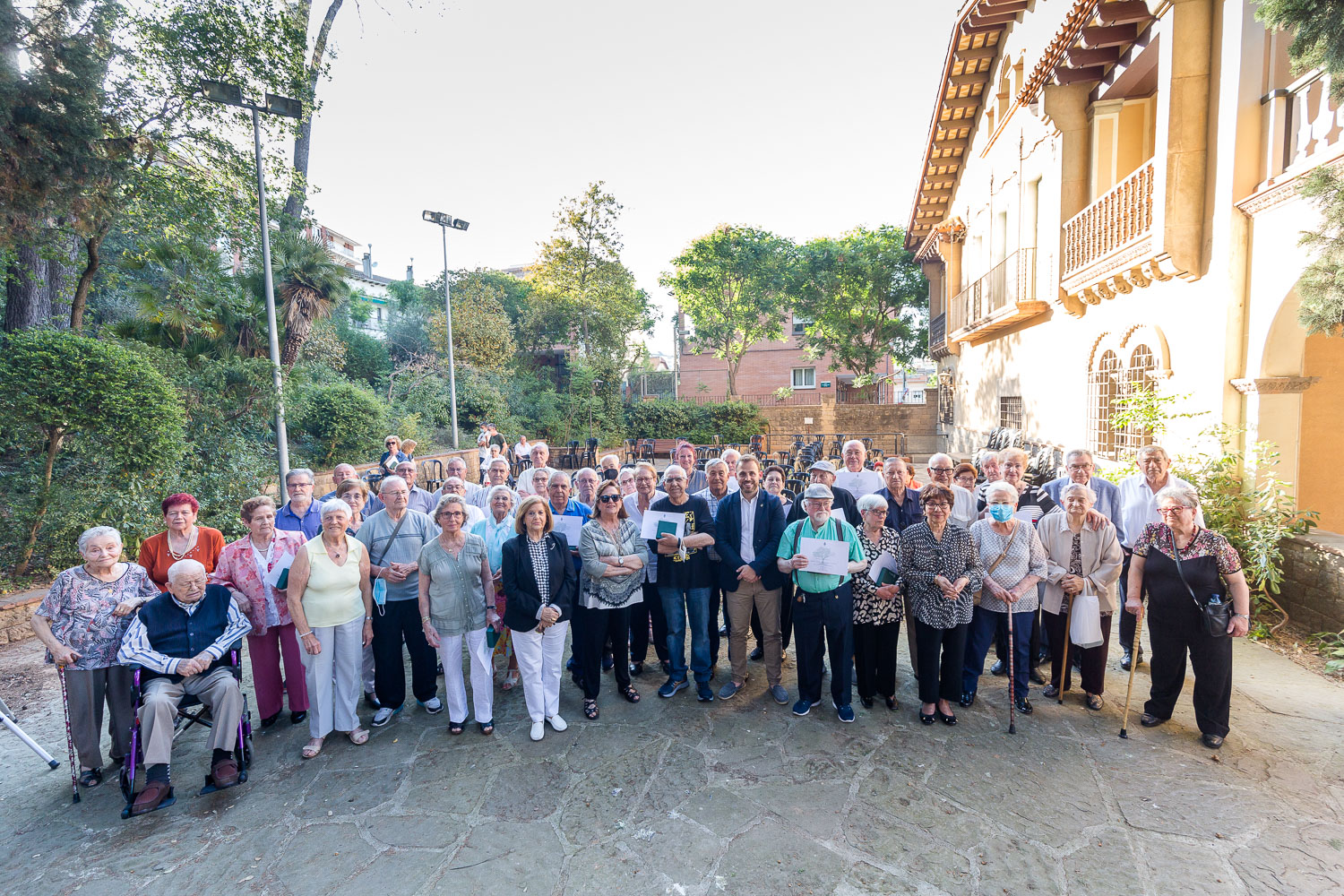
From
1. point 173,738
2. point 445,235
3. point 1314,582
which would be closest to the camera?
point 173,738

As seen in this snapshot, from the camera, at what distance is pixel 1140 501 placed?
5.40 meters

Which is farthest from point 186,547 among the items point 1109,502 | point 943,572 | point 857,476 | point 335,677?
point 1109,502

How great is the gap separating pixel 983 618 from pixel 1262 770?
1685mm

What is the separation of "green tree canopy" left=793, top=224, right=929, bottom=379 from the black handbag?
24.1m

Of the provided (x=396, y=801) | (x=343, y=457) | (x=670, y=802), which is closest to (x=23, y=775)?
(x=396, y=801)

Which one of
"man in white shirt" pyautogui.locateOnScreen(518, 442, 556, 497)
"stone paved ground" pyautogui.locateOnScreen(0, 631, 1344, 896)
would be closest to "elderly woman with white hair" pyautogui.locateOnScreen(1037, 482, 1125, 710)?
"stone paved ground" pyautogui.locateOnScreen(0, 631, 1344, 896)

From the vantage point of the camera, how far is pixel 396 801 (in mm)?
3859

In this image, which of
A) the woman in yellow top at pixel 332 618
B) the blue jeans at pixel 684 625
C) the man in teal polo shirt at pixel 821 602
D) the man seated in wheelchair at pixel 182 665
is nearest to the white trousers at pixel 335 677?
the woman in yellow top at pixel 332 618

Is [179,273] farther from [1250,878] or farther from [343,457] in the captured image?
[1250,878]

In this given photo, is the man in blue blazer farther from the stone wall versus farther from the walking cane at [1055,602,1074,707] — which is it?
the stone wall

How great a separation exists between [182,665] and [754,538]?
151 inches

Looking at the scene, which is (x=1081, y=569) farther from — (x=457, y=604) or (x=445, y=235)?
(x=445, y=235)

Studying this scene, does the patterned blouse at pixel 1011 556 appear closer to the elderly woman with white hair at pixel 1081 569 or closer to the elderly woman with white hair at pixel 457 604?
the elderly woman with white hair at pixel 1081 569

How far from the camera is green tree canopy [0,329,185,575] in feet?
21.6
